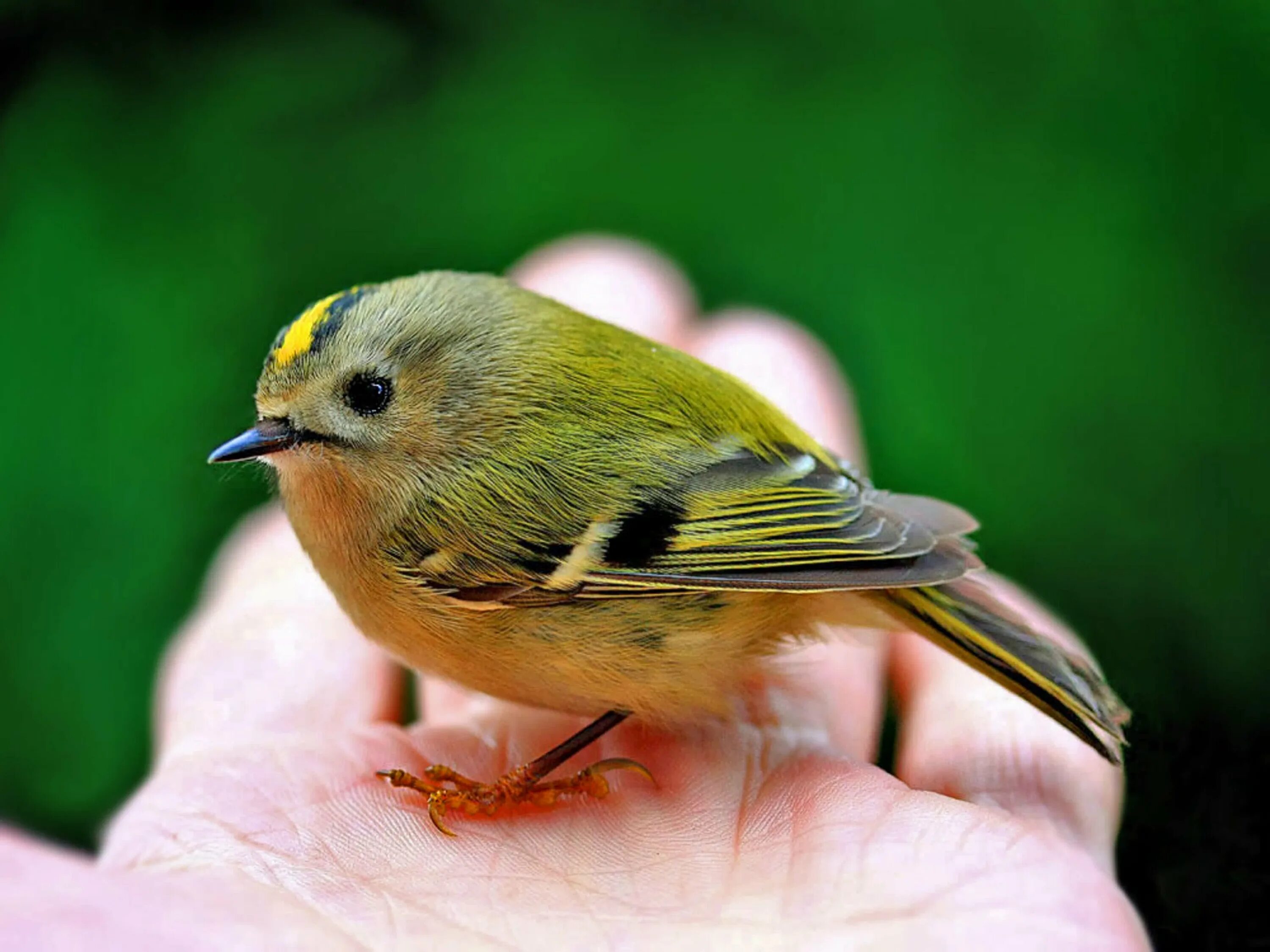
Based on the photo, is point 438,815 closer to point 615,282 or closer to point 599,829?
point 599,829

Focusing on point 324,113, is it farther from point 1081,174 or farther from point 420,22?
point 1081,174

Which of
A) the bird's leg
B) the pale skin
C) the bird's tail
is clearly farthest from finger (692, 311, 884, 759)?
the bird's leg

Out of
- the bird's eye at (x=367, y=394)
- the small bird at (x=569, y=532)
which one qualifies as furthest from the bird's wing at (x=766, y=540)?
the bird's eye at (x=367, y=394)

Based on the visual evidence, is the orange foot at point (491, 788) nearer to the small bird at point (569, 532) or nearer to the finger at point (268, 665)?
the small bird at point (569, 532)

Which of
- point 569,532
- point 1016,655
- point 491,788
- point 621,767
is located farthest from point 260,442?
point 1016,655

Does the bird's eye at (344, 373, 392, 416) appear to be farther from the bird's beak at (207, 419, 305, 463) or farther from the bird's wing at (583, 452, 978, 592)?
the bird's wing at (583, 452, 978, 592)

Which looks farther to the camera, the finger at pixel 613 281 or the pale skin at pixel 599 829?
the finger at pixel 613 281

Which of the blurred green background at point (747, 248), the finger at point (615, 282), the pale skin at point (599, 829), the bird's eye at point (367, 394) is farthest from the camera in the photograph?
the finger at point (615, 282)

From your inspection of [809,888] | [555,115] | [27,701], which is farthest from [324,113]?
[809,888]

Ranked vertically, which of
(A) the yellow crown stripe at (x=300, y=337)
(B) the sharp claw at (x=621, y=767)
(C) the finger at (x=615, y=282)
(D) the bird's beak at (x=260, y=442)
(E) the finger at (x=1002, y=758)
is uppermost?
(C) the finger at (x=615, y=282)
